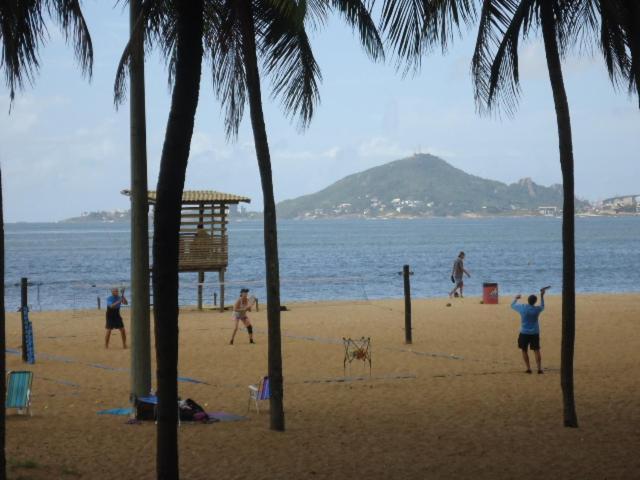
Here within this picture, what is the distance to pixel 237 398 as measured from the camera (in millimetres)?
14781

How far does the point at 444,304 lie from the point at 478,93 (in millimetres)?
21133

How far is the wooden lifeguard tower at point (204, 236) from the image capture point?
103 feet

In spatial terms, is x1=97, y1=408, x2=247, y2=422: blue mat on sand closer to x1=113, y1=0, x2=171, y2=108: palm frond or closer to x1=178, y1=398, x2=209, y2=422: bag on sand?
x1=178, y1=398, x2=209, y2=422: bag on sand

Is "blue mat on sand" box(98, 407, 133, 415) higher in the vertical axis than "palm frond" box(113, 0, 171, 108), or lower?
lower

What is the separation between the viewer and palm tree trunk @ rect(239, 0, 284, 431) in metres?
11.2

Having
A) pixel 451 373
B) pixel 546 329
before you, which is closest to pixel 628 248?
pixel 546 329

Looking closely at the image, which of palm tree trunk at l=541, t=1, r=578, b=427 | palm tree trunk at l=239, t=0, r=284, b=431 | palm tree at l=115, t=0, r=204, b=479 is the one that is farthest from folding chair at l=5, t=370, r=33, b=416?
palm tree trunk at l=541, t=1, r=578, b=427

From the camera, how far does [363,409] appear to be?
540 inches

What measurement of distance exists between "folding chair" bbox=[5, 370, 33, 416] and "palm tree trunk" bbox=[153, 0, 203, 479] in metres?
5.94

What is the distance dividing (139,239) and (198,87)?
588cm

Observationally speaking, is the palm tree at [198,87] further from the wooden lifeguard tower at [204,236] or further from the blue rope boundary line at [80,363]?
the wooden lifeguard tower at [204,236]

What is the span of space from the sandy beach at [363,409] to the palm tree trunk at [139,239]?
35.3 inches

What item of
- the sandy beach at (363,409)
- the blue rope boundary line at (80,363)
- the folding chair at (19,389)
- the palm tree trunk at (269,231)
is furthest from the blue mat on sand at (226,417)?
the blue rope boundary line at (80,363)

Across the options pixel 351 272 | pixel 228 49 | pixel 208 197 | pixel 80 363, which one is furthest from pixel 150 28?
pixel 351 272
